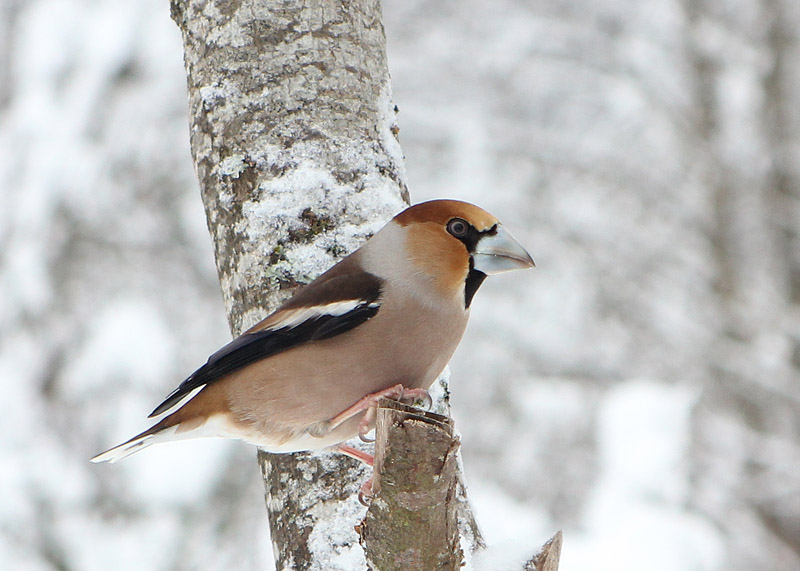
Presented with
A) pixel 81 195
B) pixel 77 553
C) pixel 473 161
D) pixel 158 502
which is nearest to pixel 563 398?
pixel 473 161

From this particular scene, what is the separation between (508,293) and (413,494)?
4815 millimetres

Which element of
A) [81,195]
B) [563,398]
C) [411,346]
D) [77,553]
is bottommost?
[77,553]

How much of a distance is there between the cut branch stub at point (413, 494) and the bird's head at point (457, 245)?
86cm

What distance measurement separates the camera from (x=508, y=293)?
634cm

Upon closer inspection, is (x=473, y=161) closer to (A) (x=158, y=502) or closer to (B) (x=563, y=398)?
(B) (x=563, y=398)

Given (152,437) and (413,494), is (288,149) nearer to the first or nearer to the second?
(152,437)

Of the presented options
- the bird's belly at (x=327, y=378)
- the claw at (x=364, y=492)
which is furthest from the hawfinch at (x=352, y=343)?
the claw at (x=364, y=492)

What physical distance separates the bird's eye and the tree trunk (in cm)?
17

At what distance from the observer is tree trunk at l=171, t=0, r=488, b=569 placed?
7.84 ft

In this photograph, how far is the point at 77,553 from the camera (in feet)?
18.1

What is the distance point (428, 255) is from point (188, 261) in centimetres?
410

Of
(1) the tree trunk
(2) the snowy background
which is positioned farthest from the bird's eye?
(2) the snowy background

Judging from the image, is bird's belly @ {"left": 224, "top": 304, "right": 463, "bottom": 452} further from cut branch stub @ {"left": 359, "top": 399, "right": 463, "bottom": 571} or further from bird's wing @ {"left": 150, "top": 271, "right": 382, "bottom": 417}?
cut branch stub @ {"left": 359, "top": 399, "right": 463, "bottom": 571}

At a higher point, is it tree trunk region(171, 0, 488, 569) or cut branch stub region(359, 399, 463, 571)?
tree trunk region(171, 0, 488, 569)
